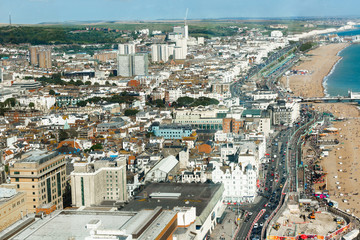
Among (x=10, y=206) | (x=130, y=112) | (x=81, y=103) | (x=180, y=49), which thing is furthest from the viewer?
(x=180, y=49)

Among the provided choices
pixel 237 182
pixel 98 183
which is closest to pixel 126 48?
pixel 237 182

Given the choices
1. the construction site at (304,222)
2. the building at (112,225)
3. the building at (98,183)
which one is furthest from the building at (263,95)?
the building at (112,225)

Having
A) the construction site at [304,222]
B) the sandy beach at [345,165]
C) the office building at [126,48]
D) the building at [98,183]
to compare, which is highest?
the office building at [126,48]

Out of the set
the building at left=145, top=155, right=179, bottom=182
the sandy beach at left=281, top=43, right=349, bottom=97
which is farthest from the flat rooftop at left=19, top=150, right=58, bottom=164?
the sandy beach at left=281, top=43, right=349, bottom=97

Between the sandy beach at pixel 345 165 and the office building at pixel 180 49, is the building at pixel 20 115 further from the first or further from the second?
the office building at pixel 180 49

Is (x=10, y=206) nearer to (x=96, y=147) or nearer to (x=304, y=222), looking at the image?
(x=304, y=222)

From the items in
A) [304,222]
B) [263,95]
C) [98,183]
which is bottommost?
[304,222]

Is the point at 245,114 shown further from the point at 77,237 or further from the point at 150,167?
the point at 77,237
